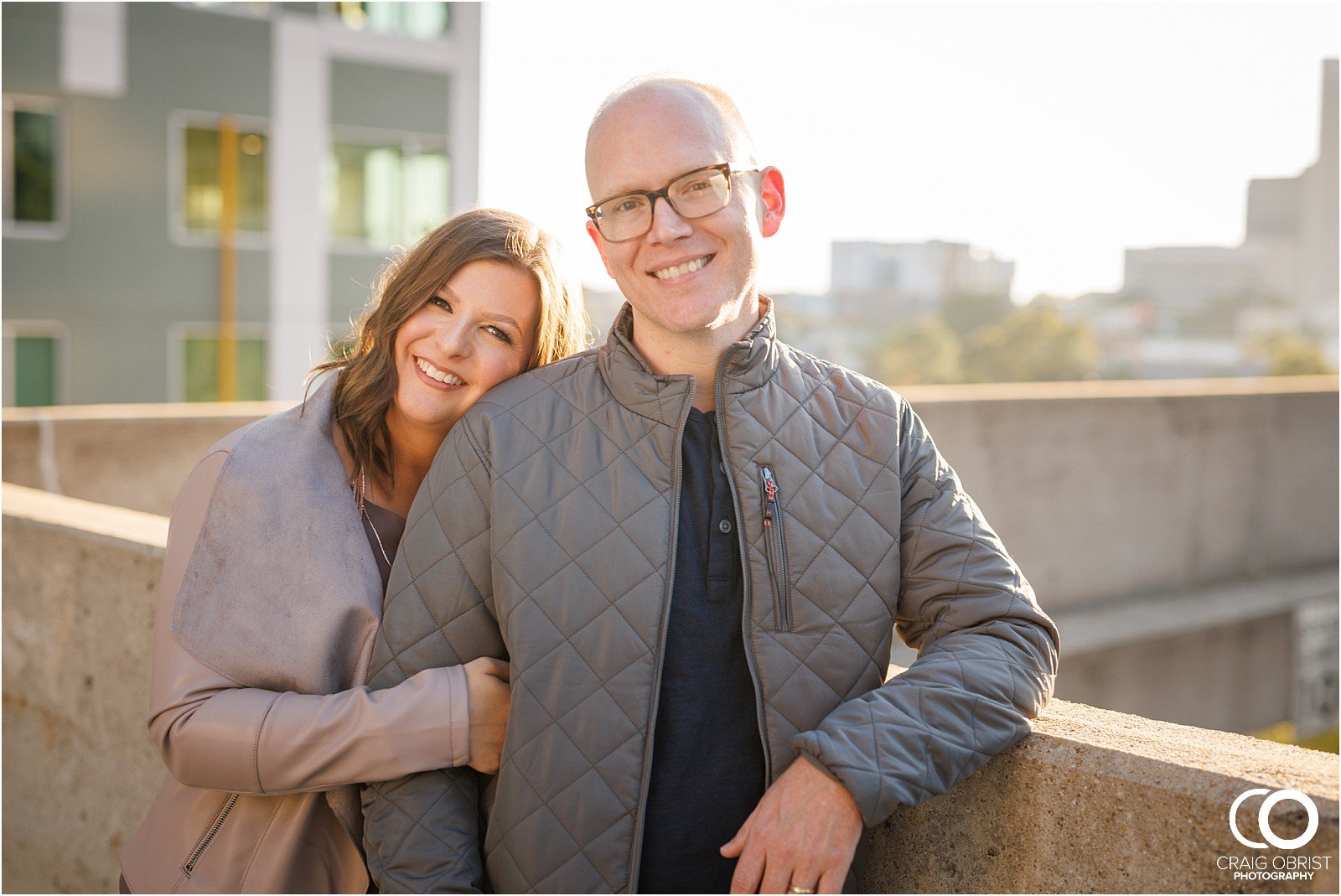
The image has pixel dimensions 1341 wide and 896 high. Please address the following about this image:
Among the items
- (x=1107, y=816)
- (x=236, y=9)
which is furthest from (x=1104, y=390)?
(x=236, y=9)

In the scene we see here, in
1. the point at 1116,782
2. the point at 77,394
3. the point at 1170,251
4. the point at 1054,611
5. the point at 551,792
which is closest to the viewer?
the point at 1116,782

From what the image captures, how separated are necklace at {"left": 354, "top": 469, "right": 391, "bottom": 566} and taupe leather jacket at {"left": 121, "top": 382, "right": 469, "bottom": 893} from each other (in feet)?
0.22

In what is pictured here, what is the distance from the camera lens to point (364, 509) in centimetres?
250

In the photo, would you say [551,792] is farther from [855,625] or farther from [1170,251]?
[1170,251]

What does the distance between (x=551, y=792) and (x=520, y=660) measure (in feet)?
0.75

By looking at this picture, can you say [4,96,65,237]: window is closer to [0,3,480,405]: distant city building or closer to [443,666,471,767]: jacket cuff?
[0,3,480,405]: distant city building

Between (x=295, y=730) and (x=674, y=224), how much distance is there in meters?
1.13

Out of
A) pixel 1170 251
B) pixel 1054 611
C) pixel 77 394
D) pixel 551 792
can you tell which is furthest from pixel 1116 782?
pixel 1170 251

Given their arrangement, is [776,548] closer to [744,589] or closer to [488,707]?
[744,589]

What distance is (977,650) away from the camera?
206 centimetres

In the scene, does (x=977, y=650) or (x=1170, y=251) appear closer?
(x=977, y=650)

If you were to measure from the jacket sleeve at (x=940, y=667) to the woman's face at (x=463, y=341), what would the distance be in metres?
0.82

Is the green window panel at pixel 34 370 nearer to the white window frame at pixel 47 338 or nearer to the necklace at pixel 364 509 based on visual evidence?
the white window frame at pixel 47 338

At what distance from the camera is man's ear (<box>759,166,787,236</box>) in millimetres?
2357
